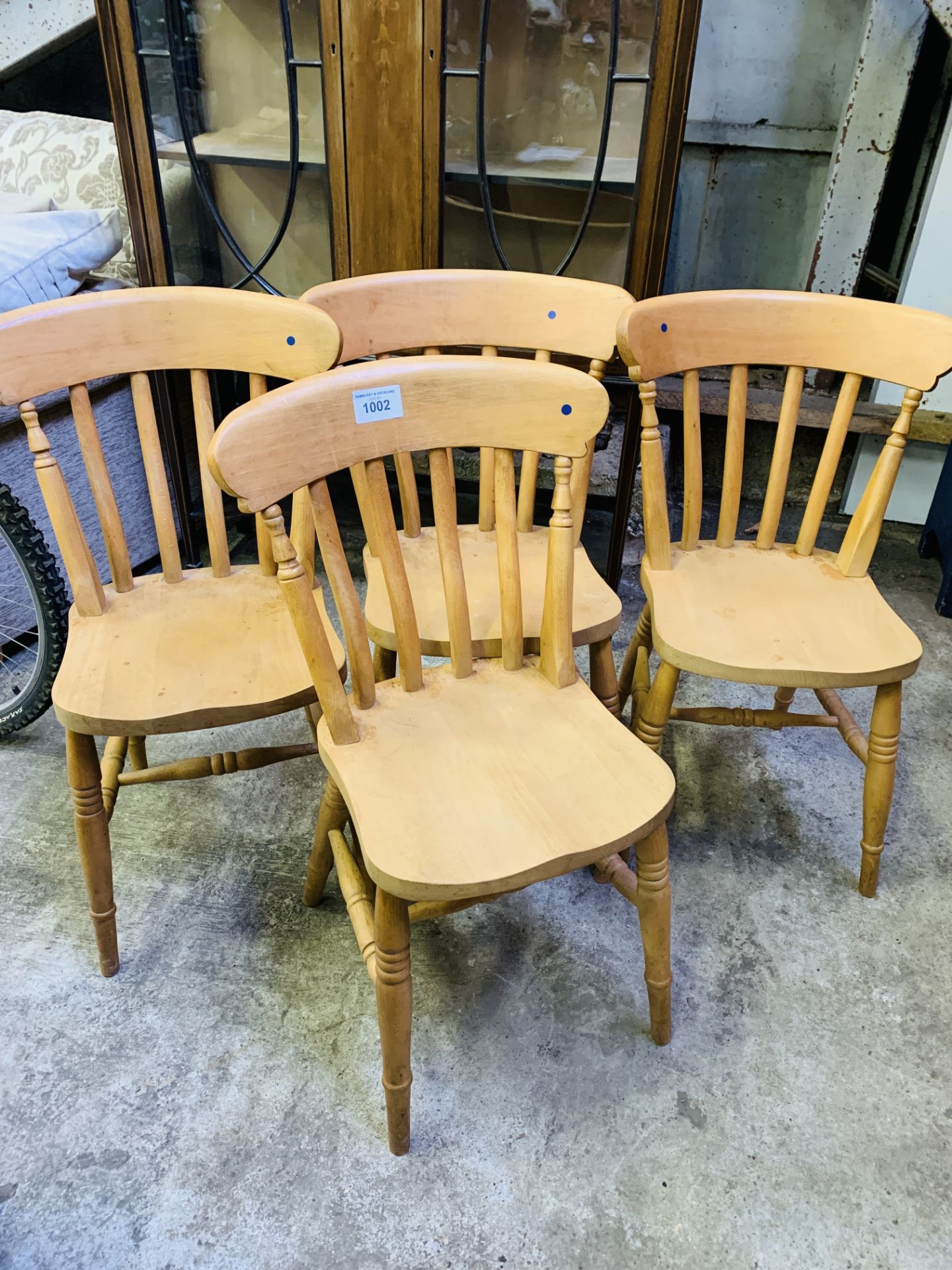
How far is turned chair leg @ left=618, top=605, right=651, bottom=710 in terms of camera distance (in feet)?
5.41

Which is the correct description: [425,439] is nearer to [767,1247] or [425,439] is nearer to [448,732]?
[448,732]

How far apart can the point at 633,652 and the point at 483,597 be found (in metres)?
0.44

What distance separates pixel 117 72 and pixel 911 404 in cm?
170

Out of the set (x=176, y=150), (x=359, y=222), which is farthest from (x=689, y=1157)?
(x=176, y=150)

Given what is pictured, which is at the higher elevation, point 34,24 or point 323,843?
point 34,24

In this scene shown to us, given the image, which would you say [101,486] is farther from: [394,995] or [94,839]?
[394,995]

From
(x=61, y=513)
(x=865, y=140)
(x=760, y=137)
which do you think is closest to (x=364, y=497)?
(x=61, y=513)

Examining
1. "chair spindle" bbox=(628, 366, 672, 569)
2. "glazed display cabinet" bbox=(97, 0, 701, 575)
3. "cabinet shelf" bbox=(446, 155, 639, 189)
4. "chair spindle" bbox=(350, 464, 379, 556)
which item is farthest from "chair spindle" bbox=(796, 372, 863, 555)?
"chair spindle" bbox=(350, 464, 379, 556)

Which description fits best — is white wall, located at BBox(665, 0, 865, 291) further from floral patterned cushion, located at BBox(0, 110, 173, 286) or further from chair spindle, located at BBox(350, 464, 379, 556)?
chair spindle, located at BBox(350, 464, 379, 556)

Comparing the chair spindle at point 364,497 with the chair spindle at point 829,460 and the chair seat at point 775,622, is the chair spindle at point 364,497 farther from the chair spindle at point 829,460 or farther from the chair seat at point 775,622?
the chair spindle at point 829,460

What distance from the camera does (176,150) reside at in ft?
6.40

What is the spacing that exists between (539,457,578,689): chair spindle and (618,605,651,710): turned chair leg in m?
0.40

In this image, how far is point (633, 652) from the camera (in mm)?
1722

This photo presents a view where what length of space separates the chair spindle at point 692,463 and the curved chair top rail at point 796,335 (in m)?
0.04
